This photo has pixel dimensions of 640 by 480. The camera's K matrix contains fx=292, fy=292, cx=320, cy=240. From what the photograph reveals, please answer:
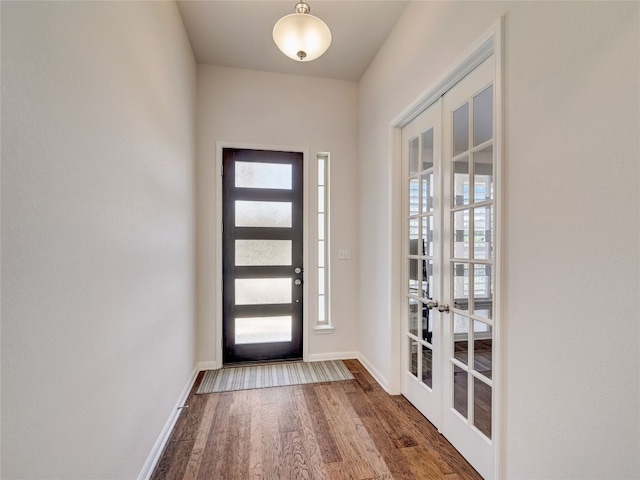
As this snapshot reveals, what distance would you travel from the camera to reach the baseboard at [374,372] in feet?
8.42

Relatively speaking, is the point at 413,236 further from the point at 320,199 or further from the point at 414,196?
the point at 320,199

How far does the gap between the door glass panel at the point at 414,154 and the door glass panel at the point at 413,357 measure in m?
1.37

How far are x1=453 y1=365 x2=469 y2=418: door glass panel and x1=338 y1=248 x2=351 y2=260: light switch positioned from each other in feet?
5.49

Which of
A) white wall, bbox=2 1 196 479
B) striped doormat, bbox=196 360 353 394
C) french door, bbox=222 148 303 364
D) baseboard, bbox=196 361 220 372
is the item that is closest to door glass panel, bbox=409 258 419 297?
striped doormat, bbox=196 360 353 394

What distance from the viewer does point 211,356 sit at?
3.01 metres

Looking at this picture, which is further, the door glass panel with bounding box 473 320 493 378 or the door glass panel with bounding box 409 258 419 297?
the door glass panel with bounding box 409 258 419 297

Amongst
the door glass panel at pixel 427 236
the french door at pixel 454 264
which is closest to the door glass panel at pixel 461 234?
the french door at pixel 454 264

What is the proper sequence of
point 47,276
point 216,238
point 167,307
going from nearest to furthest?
point 47,276, point 167,307, point 216,238

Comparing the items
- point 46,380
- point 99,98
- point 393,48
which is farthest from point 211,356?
point 393,48

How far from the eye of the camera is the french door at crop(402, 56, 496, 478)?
1563 millimetres

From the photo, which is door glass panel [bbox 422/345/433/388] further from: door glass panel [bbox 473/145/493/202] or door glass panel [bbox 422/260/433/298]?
door glass panel [bbox 473/145/493/202]

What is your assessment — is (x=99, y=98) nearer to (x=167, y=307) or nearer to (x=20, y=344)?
(x=20, y=344)

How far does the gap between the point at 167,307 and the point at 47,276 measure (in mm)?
1207

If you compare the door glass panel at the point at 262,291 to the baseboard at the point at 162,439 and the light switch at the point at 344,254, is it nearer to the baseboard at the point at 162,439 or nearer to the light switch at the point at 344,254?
the light switch at the point at 344,254
